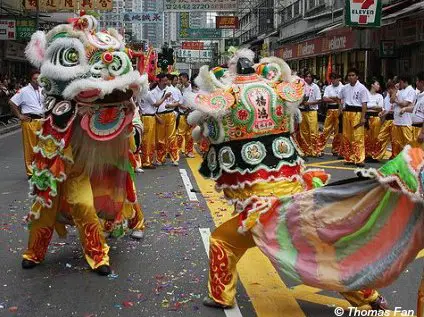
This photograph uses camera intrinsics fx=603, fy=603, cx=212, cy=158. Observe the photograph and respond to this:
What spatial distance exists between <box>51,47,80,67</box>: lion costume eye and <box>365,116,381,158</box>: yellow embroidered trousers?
28.0ft

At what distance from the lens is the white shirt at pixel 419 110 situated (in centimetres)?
980

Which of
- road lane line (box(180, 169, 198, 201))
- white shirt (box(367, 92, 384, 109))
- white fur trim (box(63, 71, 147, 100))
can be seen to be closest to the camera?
white fur trim (box(63, 71, 147, 100))

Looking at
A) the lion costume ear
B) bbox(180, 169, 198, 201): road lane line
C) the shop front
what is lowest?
bbox(180, 169, 198, 201): road lane line

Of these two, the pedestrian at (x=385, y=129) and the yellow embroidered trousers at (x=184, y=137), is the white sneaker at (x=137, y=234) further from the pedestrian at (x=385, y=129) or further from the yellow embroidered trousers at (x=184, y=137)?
the pedestrian at (x=385, y=129)

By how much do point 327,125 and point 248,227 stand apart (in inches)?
374

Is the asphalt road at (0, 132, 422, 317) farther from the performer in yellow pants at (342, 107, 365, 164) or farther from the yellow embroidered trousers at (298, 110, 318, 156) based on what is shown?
the yellow embroidered trousers at (298, 110, 318, 156)

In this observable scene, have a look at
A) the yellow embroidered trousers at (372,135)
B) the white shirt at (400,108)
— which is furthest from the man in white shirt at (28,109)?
the yellow embroidered trousers at (372,135)

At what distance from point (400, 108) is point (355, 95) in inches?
38.9

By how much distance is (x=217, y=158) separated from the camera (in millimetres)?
4254

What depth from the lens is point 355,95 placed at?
1153 cm

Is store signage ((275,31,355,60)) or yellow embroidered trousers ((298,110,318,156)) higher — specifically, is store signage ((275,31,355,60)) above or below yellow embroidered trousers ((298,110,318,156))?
above

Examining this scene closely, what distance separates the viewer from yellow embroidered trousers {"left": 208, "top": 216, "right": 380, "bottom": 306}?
13.8 ft

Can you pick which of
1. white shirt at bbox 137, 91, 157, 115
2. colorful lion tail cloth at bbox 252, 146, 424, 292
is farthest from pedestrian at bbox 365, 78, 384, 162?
colorful lion tail cloth at bbox 252, 146, 424, 292

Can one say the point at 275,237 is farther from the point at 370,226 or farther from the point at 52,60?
the point at 52,60
